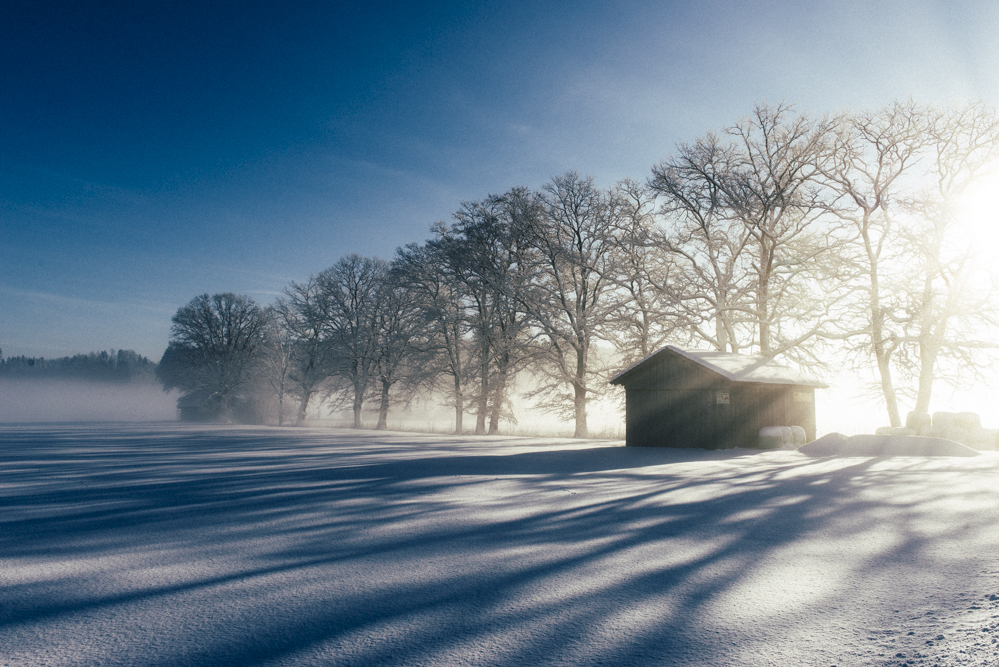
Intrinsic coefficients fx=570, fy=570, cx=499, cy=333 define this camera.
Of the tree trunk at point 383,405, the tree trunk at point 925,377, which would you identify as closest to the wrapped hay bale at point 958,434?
the tree trunk at point 925,377

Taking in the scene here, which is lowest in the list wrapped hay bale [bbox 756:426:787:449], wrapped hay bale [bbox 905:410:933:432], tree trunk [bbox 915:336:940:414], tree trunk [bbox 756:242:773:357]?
wrapped hay bale [bbox 756:426:787:449]

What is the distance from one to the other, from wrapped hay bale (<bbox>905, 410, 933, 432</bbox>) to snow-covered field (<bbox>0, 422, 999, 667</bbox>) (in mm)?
11547

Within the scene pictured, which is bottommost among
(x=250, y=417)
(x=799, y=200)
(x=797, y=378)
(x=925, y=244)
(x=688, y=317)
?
(x=250, y=417)

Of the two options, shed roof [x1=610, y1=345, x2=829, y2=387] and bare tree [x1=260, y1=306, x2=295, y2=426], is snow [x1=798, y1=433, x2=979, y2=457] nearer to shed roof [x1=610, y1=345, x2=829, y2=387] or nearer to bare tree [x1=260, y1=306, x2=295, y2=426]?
shed roof [x1=610, y1=345, x2=829, y2=387]

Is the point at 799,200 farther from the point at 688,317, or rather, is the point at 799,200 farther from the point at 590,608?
the point at 590,608

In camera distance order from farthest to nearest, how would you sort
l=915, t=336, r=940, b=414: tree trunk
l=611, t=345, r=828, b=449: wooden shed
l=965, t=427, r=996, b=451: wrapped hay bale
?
l=915, t=336, r=940, b=414: tree trunk, l=611, t=345, r=828, b=449: wooden shed, l=965, t=427, r=996, b=451: wrapped hay bale

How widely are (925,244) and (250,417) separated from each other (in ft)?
158

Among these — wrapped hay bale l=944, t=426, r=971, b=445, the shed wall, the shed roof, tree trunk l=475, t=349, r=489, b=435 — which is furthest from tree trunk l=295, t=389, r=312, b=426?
wrapped hay bale l=944, t=426, r=971, b=445

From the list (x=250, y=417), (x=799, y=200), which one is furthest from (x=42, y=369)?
(x=799, y=200)

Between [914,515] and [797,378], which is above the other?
[797,378]

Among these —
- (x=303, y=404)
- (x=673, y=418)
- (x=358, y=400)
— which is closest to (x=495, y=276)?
(x=673, y=418)

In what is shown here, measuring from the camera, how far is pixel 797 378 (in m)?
21.5

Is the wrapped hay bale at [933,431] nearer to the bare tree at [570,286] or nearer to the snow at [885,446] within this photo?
the snow at [885,446]

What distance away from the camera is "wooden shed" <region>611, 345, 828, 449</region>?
1998cm
